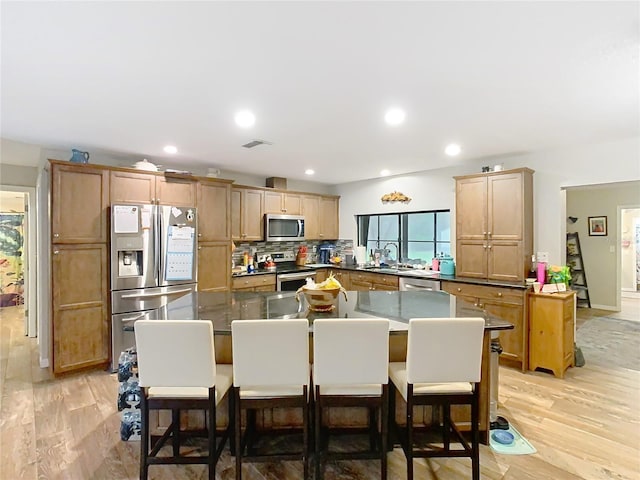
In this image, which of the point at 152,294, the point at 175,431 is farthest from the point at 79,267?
the point at 175,431

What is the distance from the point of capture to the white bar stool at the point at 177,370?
1.84 metres

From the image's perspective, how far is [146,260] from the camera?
150 inches

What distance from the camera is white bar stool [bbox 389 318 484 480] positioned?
1.87 meters

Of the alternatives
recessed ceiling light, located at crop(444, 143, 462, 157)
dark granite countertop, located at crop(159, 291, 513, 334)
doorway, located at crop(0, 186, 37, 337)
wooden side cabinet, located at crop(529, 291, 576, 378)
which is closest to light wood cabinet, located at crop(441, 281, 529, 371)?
wooden side cabinet, located at crop(529, 291, 576, 378)

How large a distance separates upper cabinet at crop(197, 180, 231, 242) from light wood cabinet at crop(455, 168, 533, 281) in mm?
3029

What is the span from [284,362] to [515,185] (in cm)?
340

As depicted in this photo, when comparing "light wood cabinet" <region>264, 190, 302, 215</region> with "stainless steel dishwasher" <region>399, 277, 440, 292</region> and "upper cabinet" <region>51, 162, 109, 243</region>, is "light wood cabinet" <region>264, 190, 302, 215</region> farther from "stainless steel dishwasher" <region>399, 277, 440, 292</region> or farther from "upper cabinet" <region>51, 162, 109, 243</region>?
"upper cabinet" <region>51, 162, 109, 243</region>

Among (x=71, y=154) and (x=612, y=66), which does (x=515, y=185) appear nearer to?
(x=612, y=66)

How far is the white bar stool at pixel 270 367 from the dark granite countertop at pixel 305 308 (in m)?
0.28

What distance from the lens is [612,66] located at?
1965 millimetres

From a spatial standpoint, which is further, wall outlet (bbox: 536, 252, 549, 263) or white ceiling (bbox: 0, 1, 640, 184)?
wall outlet (bbox: 536, 252, 549, 263)

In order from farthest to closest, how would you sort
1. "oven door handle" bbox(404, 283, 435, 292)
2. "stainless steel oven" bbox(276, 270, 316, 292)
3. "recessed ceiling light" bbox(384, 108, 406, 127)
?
1. "stainless steel oven" bbox(276, 270, 316, 292)
2. "oven door handle" bbox(404, 283, 435, 292)
3. "recessed ceiling light" bbox(384, 108, 406, 127)

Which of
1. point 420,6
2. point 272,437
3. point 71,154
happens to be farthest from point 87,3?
point 71,154

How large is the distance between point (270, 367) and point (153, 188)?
3.00 metres
